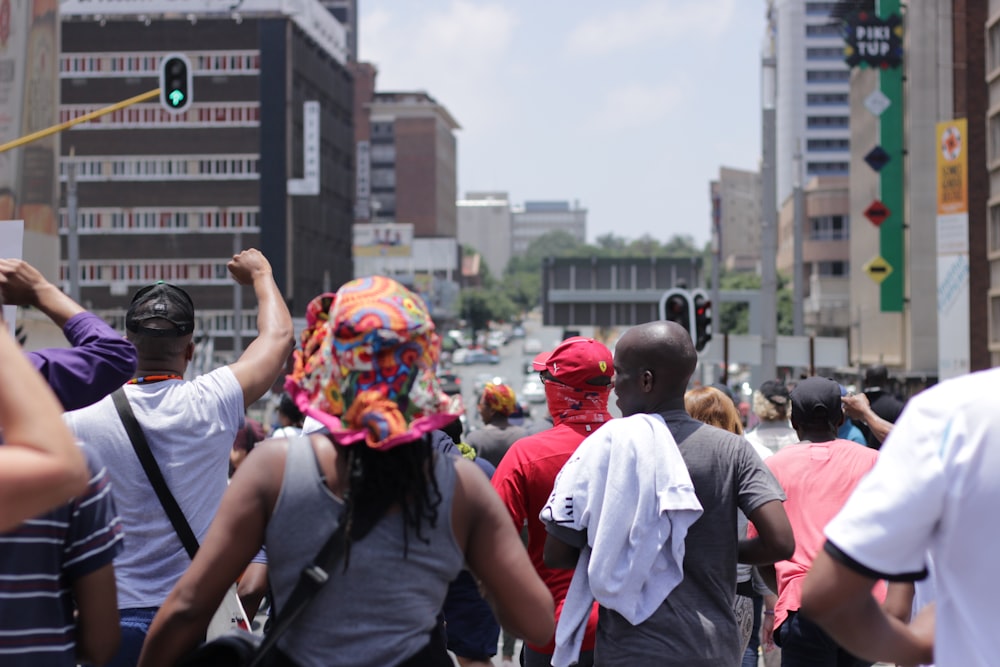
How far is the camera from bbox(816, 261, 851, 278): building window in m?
98.1

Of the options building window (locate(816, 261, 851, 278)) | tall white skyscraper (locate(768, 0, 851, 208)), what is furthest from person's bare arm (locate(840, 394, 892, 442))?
tall white skyscraper (locate(768, 0, 851, 208))

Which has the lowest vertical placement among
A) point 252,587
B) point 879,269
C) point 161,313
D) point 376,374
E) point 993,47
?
point 252,587

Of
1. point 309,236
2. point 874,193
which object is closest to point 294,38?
point 309,236

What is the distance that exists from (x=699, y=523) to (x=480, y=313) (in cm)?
16290

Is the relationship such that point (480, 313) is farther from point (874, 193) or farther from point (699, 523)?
point (699, 523)

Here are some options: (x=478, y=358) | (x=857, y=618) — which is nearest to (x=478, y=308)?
(x=478, y=358)

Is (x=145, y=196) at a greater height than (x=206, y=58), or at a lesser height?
lesser

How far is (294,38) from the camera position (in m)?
93.1

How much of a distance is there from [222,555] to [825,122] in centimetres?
15422

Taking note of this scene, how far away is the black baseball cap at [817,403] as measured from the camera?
5.77m

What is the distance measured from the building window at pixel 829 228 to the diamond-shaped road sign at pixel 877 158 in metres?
35.6

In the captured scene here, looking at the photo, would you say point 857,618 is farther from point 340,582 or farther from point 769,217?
point 769,217

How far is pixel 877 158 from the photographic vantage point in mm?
61969

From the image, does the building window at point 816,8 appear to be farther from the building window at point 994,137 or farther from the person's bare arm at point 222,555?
the person's bare arm at point 222,555
